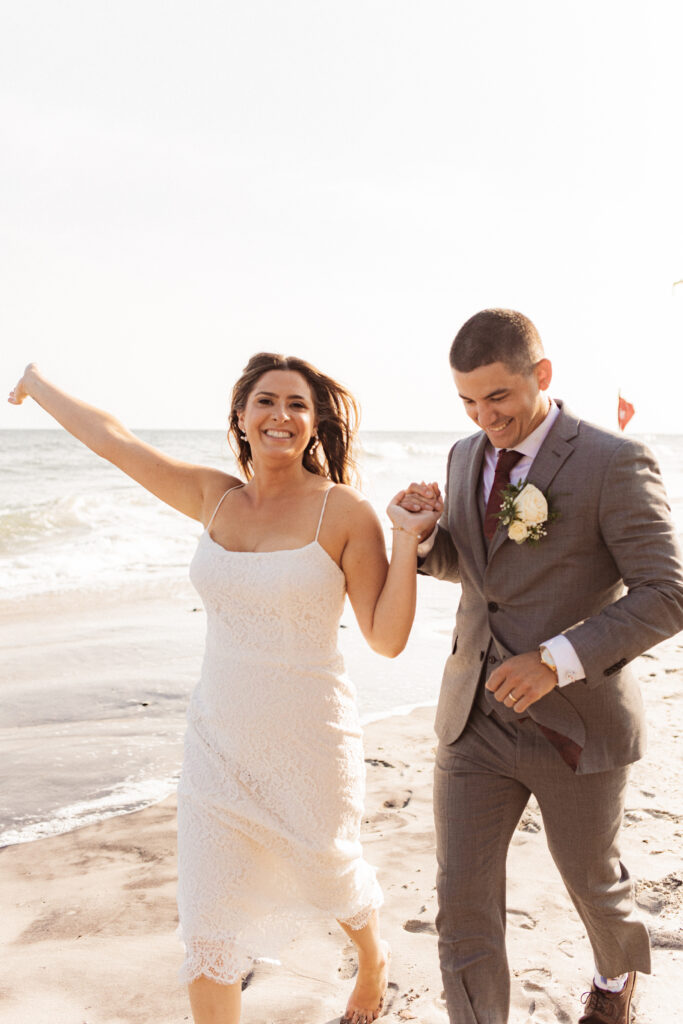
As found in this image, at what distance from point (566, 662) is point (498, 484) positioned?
67 cm

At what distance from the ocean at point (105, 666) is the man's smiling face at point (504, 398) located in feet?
2.99

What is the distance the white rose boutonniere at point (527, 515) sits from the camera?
2885 millimetres

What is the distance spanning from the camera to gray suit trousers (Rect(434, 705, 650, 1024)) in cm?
297

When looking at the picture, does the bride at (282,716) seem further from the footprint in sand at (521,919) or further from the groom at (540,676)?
the footprint in sand at (521,919)

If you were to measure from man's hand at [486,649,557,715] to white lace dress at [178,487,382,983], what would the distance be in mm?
836

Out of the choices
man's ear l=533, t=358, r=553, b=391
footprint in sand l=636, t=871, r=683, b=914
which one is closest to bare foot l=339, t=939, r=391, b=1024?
footprint in sand l=636, t=871, r=683, b=914

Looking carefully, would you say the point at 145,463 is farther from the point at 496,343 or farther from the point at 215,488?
the point at 496,343

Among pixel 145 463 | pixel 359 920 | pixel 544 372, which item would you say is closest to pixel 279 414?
pixel 145 463

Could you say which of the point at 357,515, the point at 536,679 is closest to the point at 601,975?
the point at 536,679

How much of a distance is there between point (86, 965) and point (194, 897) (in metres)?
0.97

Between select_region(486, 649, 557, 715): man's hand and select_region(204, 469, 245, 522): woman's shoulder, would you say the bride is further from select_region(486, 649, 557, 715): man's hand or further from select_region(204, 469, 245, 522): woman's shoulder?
select_region(486, 649, 557, 715): man's hand

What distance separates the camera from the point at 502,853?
10.2ft

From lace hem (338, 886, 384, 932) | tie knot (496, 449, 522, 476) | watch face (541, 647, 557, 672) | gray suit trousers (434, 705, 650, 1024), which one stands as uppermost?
tie knot (496, 449, 522, 476)

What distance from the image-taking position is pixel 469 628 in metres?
3.19
